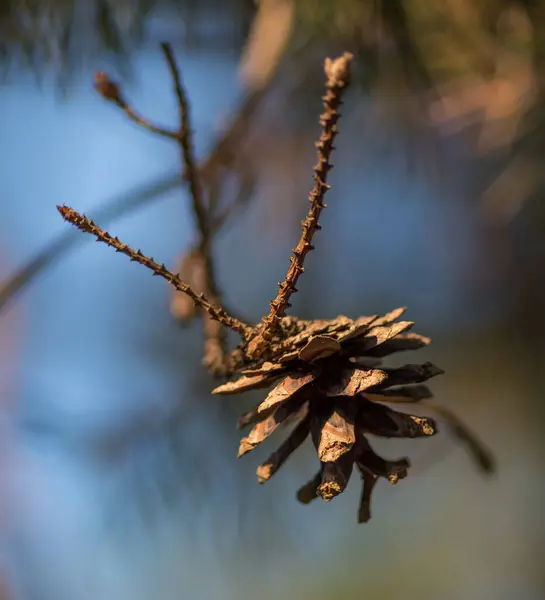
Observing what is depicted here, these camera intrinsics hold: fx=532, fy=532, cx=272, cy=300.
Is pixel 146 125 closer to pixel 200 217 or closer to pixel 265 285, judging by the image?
pixel 200 217

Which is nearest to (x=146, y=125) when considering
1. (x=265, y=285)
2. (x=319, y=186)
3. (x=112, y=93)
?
(x=112, y=93)

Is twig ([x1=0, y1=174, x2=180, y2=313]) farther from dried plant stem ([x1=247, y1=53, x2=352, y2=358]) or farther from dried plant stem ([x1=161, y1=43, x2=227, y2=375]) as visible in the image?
dried plant stem ([x1=247, y1=53, x2=352, y2=358])

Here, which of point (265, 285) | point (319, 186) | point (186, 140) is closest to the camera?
point (319, 186)

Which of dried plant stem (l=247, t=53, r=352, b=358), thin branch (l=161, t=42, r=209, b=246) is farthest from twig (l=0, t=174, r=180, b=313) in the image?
dried plant stem (l=247, t=53, r=352, b=358)

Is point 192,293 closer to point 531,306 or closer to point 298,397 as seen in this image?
point 298,397

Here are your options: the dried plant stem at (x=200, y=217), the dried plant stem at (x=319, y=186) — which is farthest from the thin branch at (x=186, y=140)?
the dried plant stem at (x=319, y=186)

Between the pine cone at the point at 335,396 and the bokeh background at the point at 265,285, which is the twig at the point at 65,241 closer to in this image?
the bokeh background at the point at 265,285

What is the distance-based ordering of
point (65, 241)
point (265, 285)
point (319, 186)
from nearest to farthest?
point (319, 186) → point (65, 241) → point (265, 285)
